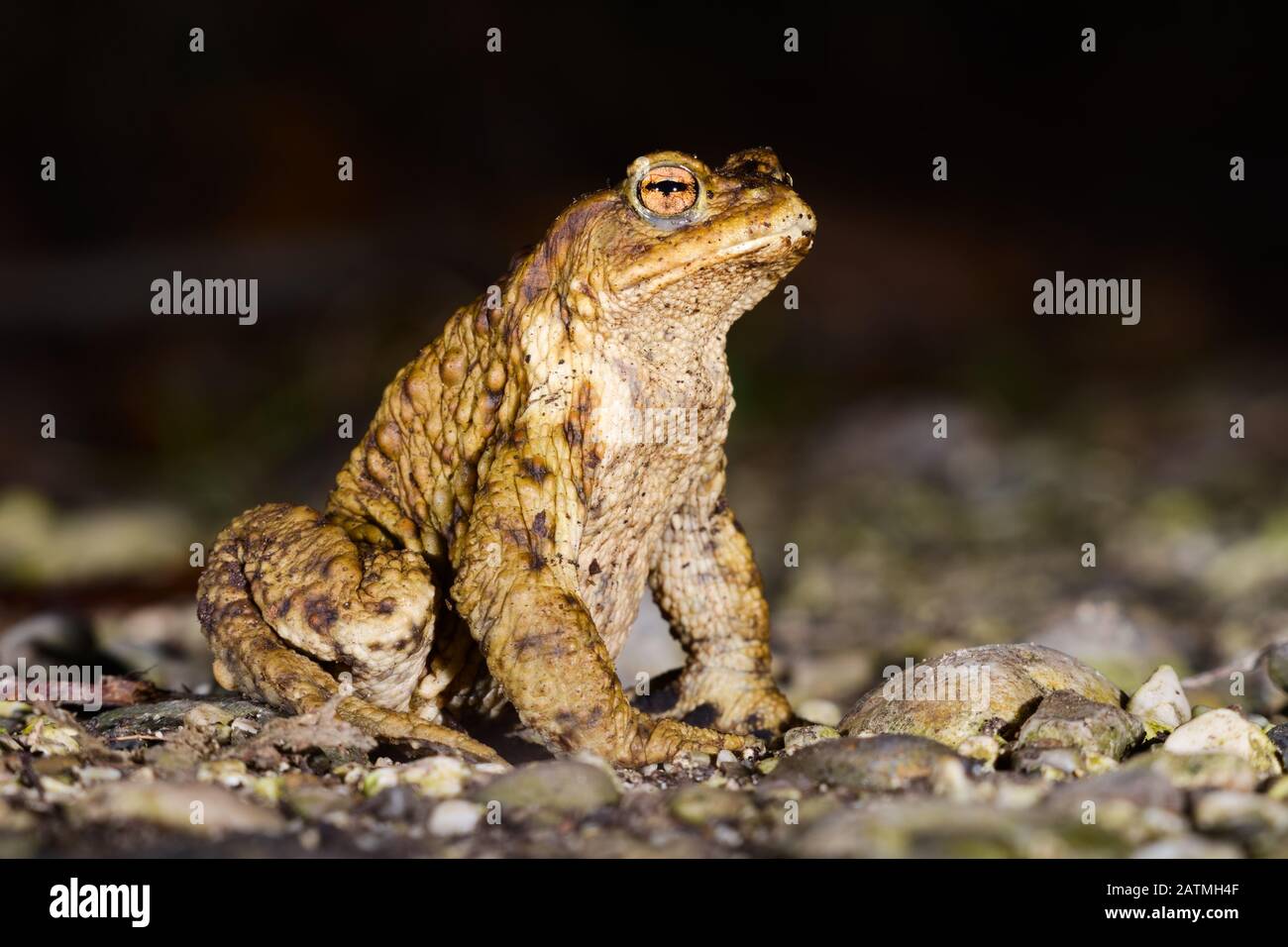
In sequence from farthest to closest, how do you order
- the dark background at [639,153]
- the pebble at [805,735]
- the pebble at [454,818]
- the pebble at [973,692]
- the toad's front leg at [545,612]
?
the dark background at [639,153]
the pebble at [805,735]
the pebble at [973,692]
the toad's front leg at [545,612]
the pebble at [454,818]

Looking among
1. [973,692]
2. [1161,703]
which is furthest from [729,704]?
[1161,703]

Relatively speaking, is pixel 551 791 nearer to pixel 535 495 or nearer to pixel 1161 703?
pixel 535 495

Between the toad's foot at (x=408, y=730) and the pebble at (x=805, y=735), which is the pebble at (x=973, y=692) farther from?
the toad's foot at (x=408, y=730)

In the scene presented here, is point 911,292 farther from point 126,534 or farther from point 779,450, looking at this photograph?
point 126,534

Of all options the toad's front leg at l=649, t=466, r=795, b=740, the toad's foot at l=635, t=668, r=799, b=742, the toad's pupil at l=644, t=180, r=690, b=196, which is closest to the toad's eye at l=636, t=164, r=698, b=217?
the toad's pupil at l=644, t=180, r=690, b=196

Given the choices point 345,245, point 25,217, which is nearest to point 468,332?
point 345,245

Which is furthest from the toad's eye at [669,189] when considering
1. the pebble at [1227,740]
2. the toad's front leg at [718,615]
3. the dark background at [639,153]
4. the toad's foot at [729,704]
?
the dark background at [639,153]
